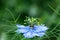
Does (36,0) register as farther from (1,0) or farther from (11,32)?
(11,32)

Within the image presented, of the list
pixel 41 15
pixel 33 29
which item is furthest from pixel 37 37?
pixel 41 15

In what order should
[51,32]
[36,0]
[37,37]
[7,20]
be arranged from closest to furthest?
[37,37], [51,32], [7,20], [36,0]

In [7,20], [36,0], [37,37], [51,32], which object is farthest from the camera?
[36,0]

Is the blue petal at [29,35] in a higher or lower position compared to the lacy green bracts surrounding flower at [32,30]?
lower

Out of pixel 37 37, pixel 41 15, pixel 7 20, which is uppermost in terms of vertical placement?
pixel 41 15

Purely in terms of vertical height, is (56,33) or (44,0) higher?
(44,0)

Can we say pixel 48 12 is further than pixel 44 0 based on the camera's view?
No

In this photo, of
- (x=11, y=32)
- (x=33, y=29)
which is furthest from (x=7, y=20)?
(x=33, y=29)

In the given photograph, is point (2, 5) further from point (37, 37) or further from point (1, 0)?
point (37, 37)

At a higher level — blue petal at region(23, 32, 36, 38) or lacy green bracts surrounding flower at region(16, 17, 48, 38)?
lacy green bracts surrounding flower at region(16, 17, 48, 38)
